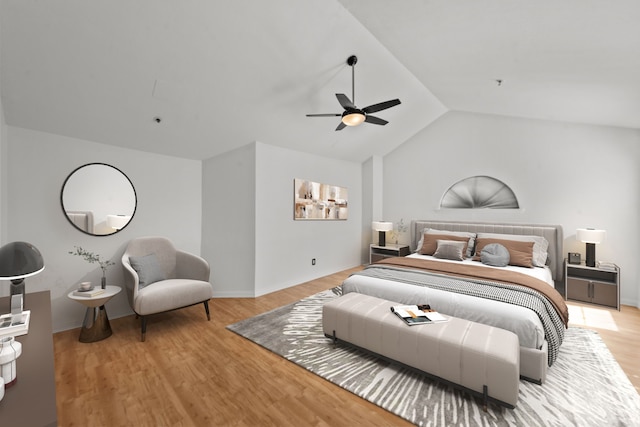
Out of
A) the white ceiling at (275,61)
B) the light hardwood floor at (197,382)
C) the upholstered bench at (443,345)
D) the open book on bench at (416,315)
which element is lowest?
the light hardwood floor at (197,382)

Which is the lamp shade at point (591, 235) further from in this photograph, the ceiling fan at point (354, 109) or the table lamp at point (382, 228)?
the ceiling fan at point (354, 109)

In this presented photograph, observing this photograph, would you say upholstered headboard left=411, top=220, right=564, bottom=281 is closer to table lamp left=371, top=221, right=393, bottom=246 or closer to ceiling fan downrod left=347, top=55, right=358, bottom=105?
table lamp left=371, top=221, right=393, bottom=246

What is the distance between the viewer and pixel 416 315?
91.0 inches

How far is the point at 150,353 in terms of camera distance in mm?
2559

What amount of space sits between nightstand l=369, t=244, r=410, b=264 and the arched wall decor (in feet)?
3.65

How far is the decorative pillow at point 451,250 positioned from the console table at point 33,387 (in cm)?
418

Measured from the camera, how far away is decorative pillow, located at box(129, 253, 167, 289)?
315 cm

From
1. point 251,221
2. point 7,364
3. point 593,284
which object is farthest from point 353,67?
point 593,284

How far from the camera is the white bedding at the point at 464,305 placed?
2107mm

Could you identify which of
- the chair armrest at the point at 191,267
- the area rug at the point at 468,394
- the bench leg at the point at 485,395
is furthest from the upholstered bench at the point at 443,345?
the chair armrest at the point at 191,267

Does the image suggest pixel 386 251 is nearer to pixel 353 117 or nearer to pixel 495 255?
pixel 495 255

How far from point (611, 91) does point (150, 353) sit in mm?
5018

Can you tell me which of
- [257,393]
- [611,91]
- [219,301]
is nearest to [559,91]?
[611,91]

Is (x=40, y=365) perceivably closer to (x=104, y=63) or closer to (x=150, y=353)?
(x=150, y=353)
